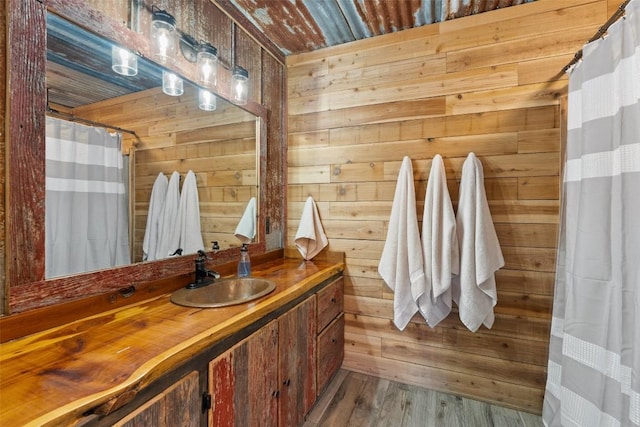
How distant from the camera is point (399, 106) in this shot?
191 cm

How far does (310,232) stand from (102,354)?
4.56ft

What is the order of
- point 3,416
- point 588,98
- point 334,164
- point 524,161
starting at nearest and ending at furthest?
point 3,416 → point 588,98 → point 524,161 → point 334,164

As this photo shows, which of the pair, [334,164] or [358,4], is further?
[334,164]

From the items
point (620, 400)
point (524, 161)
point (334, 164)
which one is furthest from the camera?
point (334, 164)

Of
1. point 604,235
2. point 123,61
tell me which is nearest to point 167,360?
point 123,61

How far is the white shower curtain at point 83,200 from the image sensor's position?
3.11ft

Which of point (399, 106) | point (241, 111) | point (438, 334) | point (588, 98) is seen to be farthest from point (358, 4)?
point (438, 334)

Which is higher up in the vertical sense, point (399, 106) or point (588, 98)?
point (399, 106)

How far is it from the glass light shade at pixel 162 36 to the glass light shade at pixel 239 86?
42 centimetres

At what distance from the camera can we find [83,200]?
1.06 m

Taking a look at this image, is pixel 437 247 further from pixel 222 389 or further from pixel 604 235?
pixel 222 389

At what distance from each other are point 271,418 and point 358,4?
218cm

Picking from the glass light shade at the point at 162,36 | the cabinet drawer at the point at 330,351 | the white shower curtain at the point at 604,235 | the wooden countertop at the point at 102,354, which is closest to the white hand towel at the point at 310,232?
the cabinet drawer at the point at 330,351

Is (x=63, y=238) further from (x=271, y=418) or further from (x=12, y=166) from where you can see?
(x=271, y=418)
